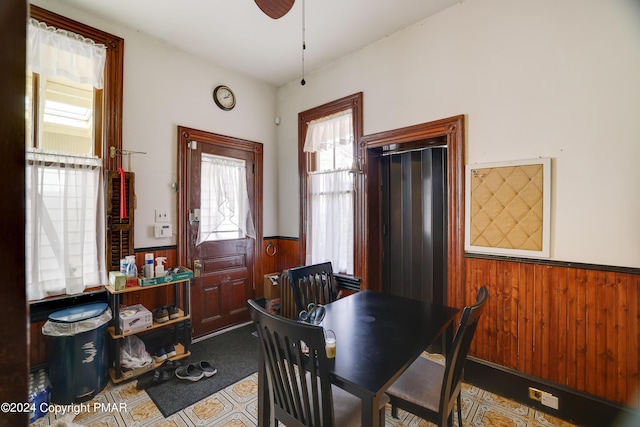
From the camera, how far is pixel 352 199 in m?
3.23

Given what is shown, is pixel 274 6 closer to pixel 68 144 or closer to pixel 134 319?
pixel 68 144

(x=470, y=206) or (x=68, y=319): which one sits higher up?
(x=470, y=206)

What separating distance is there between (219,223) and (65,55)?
205 cm

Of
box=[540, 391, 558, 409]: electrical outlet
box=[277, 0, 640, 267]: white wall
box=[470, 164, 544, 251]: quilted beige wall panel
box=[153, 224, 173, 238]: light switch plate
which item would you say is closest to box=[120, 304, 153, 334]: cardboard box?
box=[153, 224, 173, 238]: light switch plate

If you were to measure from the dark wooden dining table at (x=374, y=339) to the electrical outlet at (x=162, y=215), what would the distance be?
2.09 meters

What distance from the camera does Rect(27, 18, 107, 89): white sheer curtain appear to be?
7.47 feet

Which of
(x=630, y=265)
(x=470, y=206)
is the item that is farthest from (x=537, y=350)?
(x=470, y=206)

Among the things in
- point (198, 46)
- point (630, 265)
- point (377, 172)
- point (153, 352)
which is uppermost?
point (198, 46)

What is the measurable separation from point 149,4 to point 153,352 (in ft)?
10.7

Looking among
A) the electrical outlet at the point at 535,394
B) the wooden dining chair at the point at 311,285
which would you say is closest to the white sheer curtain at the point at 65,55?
the wooden dining chair at the point at 311,285

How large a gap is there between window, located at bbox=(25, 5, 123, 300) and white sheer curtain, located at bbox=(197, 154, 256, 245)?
930 millimetres

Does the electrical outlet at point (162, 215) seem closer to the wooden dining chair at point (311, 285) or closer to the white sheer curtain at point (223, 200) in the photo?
the white sheer curtain at point (223, 200)

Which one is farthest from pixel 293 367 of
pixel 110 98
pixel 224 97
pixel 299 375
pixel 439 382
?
pixel 224 97

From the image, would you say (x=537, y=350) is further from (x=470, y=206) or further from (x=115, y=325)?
(x=115, y=325)
